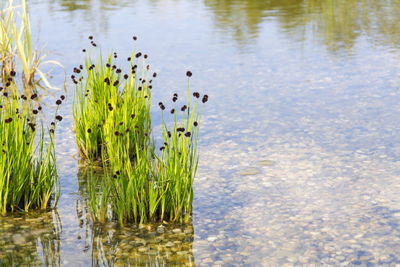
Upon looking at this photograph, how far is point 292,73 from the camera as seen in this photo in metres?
9.29

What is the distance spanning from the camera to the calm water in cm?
459

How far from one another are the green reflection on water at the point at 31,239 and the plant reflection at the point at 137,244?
0.70 feet

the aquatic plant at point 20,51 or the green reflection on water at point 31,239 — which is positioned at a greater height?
the aquatic plant at point 20,51

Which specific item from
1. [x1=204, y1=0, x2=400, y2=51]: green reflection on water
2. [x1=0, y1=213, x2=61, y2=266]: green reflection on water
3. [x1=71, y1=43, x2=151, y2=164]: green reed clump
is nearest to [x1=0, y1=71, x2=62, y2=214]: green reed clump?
[x1=0, y1=213, x2=61, y2=266]: green reflection on water

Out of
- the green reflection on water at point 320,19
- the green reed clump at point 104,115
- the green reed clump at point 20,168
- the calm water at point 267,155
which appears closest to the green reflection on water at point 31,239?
the calm water at point 267,155

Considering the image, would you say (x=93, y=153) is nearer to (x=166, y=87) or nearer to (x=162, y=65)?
(x=166, y=87)

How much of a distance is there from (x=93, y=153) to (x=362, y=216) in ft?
8.13

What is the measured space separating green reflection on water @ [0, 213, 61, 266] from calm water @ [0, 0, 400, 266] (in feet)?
0.04

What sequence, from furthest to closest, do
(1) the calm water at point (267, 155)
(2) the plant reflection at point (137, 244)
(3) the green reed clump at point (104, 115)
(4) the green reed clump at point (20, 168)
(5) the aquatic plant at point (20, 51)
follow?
(5) the aquatic plant at point (20, 51)
(3) the green reed clump at point (104, 115)
(4) the green reed clump at point (20, 168)
(1) the calm water at point (267, 155)
(2) the plant reflection at point (137, 244)

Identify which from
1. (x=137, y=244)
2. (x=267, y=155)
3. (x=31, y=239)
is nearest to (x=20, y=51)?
(x=267, y=155)

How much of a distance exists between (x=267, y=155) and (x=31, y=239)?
2459 millimetres

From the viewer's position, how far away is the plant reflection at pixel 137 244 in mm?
4434

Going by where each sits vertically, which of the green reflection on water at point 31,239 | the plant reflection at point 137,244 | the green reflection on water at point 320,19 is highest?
the green reflection on water at point 320,19

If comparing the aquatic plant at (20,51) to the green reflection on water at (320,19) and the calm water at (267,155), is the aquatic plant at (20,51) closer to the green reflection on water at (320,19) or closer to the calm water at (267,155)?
the calm water at (267,155)
